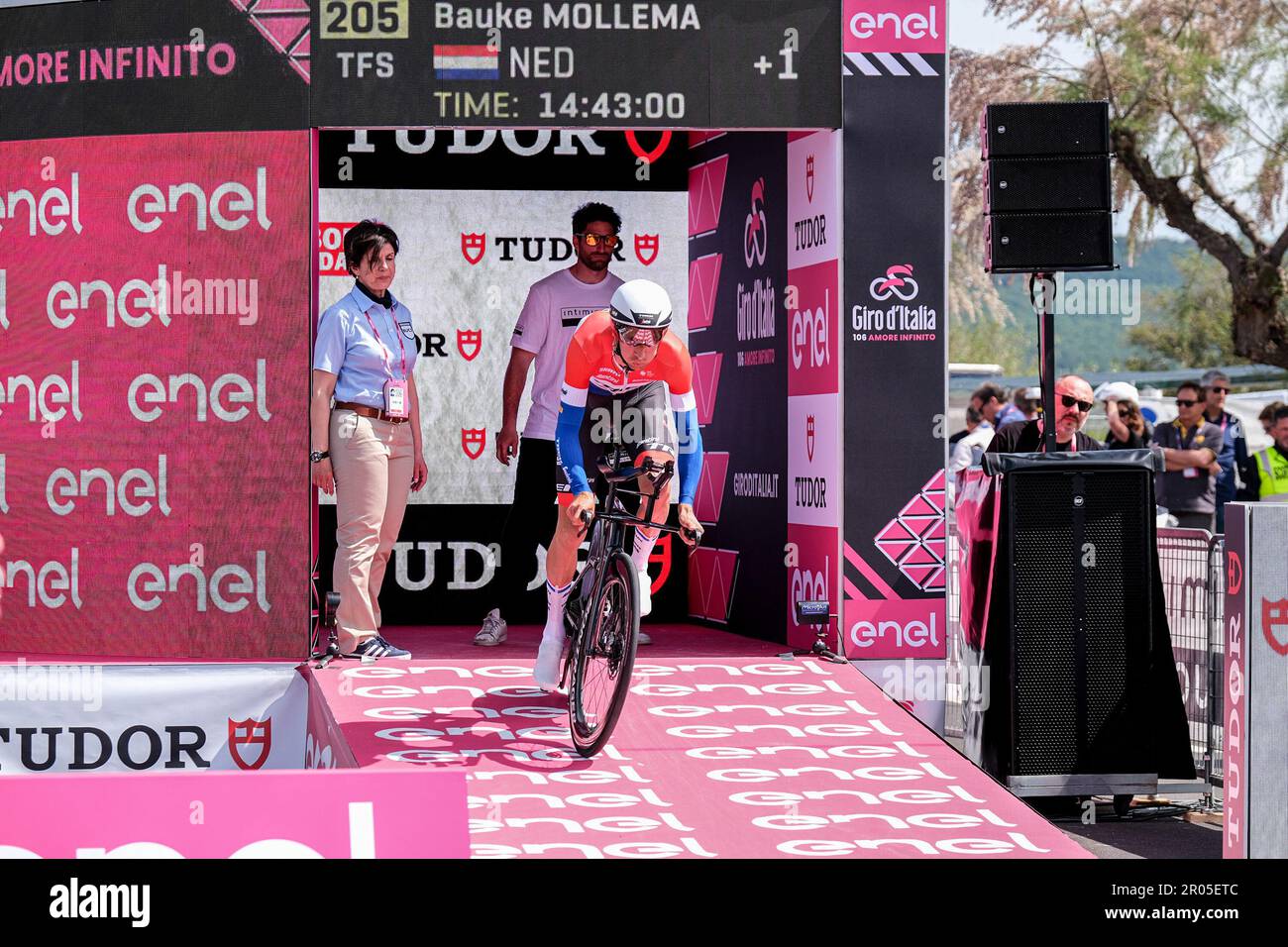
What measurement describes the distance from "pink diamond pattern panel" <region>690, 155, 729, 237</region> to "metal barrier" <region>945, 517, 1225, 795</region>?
332cm

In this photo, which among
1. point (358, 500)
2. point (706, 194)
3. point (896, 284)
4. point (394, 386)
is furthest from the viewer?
point (706, 194)

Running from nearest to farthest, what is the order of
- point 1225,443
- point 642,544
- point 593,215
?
1. point 642,544
2. point 593,215
3. point 1225,443

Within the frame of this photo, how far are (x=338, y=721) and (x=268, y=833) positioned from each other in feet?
9.53

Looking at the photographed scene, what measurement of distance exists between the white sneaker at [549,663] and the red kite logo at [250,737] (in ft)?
4.51

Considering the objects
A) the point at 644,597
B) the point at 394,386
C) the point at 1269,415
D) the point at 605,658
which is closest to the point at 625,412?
the point at 644,597

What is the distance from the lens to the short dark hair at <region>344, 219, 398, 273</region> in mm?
7961

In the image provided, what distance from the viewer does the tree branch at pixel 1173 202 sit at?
28.9m

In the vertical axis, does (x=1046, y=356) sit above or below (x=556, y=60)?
below

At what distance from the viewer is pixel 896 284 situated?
8.16m

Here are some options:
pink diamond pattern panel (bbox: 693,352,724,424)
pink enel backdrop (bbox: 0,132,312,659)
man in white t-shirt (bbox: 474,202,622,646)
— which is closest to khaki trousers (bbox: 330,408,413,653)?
pink enel backdrop (bbox: 0,132,312,659)

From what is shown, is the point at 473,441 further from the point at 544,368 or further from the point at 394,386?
the point at 394,386

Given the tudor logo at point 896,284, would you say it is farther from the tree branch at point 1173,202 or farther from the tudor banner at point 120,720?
the tree branch at point 1173,202

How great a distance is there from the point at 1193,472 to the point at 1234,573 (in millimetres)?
7636

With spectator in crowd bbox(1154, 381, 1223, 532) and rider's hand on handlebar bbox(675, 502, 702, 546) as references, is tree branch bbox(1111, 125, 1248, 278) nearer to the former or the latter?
spectator in crowd bbox(1154, 381, 1223, 532)
